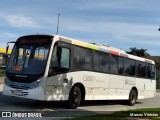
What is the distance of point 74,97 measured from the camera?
1664 cm

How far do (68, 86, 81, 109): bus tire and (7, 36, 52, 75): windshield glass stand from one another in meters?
2.02

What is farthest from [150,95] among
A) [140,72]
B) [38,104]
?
[38,104]

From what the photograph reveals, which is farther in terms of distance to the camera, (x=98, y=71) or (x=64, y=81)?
(x=98, y=71)

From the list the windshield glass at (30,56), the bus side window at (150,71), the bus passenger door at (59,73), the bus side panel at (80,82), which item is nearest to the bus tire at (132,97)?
the bus side window at (150,71)

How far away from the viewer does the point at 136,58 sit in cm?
2345

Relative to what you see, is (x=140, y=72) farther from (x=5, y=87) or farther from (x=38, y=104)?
(x=5, y=87)

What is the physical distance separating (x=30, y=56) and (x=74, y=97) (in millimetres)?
2640

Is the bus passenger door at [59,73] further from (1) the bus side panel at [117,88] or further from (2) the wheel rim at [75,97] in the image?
(1) the bus side panel at [117,88]

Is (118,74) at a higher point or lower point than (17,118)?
higher

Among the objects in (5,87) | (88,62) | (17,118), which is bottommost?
(17,118)

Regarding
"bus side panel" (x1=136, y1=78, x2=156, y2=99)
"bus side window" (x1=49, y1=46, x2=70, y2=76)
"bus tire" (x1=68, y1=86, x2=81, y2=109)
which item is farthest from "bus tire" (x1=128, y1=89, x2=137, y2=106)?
"bus side window" (x1=49, y1=46, x2=70, y2=76)

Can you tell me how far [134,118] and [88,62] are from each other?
4855 mm

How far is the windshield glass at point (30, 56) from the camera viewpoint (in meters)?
15.4

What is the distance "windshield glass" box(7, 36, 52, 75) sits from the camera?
50.7 ft
